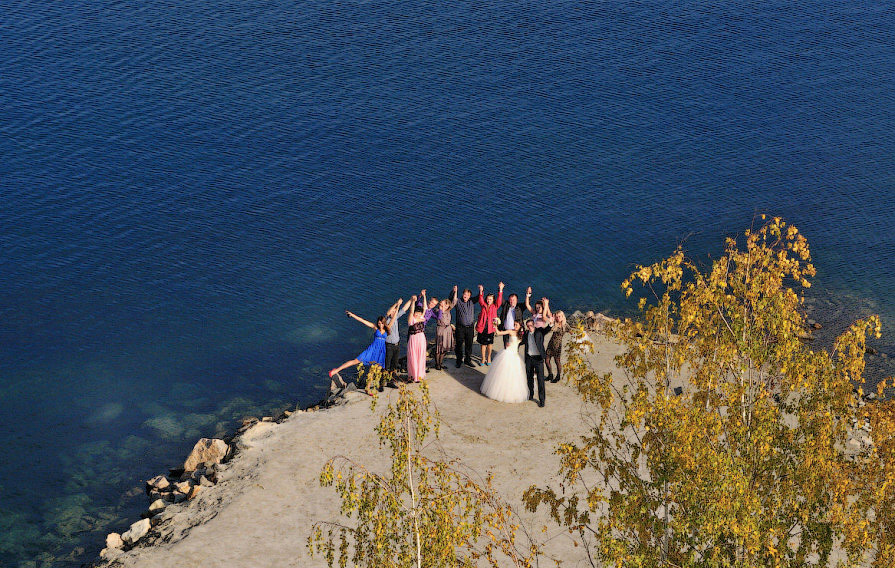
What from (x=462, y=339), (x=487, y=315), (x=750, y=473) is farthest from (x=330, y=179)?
(x=750, y=473)

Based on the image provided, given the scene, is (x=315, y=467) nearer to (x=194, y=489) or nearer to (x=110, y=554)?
(x=194, y=489)

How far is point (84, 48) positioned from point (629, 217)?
1534 inches

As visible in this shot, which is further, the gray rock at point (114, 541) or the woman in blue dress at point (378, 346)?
the woman in blue dress at point (378, 346)

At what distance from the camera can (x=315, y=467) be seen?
2741 centimetres

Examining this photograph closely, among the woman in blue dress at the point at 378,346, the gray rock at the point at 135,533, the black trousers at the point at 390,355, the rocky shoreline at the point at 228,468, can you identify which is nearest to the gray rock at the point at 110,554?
the rocky shoreline at the point at 228,468

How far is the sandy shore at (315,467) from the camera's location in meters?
24.1

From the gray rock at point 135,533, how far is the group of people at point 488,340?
821 cm


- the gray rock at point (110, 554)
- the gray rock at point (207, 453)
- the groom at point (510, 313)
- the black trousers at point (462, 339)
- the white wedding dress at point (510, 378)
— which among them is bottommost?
the gray rock at point (110, 554)

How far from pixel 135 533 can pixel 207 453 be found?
388 centimetres

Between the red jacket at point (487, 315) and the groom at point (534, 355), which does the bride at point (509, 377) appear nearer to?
the groom at point (534, 355)

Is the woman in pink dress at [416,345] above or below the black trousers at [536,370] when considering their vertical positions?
above

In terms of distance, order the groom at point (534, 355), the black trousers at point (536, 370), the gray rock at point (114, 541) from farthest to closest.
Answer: the black trousers at point (536, 370)
the groom at point (534, 355)
the gray rock at point (114, 541)

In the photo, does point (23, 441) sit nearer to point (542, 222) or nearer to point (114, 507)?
point (114, 507)

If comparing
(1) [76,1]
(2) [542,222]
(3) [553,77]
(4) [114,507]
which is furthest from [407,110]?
(4) [114,507]
